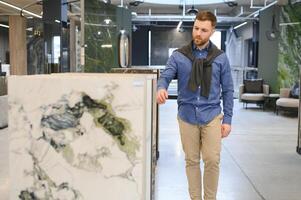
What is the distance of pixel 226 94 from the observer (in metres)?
2.79

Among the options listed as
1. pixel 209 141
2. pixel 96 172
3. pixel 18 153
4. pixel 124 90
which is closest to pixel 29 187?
pixel 18 153

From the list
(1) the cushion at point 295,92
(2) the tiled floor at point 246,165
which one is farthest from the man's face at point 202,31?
(1) the cushion at point 295,92

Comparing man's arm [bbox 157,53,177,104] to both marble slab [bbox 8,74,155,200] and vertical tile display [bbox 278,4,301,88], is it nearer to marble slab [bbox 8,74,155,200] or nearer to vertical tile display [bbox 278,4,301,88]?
marble slab [bbox 8,74,155,200]

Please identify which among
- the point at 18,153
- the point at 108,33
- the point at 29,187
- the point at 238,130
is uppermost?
the point at 108,33

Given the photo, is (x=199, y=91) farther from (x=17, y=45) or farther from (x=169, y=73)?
(x=17, y=45)

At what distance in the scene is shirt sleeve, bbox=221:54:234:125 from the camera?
276 cm

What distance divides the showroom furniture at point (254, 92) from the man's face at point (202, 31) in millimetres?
8941

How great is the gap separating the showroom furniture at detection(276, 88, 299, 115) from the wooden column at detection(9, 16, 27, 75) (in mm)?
9209

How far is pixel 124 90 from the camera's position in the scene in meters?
1.92

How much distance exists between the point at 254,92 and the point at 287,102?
1853 mm

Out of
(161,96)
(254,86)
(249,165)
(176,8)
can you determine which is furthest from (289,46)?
(161,96)

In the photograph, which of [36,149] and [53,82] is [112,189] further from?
[53,82]

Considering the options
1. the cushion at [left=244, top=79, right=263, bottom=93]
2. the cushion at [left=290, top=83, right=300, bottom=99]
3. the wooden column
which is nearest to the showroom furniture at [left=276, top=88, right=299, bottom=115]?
the cushion at [left=290, top=83, right=300, bottom=99]

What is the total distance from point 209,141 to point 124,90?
40.5 inches
